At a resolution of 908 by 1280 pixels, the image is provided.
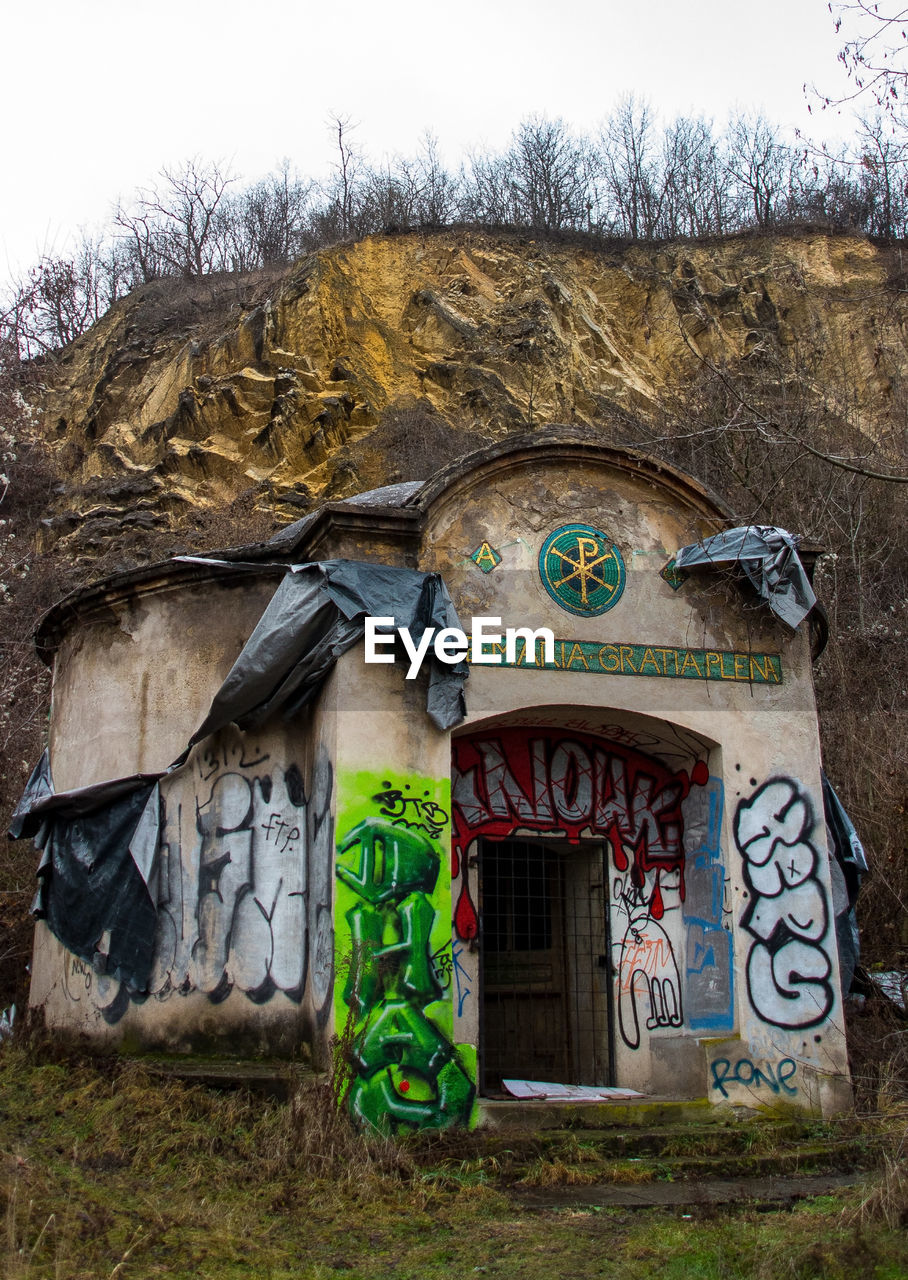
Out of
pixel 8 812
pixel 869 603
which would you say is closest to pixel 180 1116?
pixel 8 812

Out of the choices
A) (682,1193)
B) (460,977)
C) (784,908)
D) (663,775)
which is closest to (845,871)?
(784,908)

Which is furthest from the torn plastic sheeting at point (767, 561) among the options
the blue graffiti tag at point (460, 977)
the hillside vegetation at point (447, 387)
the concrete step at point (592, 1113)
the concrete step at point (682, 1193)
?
the hillside vegetation at point (447, 387)

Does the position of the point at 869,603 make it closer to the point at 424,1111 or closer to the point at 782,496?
the point at 782,496

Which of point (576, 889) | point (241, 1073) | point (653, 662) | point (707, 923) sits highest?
point (653, 662)

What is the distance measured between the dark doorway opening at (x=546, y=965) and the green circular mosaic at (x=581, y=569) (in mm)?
2226

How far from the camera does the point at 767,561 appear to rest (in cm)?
1019

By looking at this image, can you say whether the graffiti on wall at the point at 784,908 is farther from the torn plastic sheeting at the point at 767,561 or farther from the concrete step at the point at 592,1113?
the torn plastic sheeting at the point at 767,561

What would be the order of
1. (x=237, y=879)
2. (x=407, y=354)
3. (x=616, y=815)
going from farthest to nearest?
(x=407, y=354) < (x=616, y=815) < (x=237, y=879)

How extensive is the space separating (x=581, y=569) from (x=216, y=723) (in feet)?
11.3

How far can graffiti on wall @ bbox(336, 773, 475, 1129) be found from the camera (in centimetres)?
823

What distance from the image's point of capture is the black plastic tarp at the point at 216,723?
9.20 metres

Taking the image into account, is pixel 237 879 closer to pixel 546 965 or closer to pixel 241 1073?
pixel 241 1073

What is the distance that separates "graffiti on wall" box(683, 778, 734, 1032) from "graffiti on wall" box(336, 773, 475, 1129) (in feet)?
8.24

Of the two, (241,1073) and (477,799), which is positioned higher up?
(477,799)
